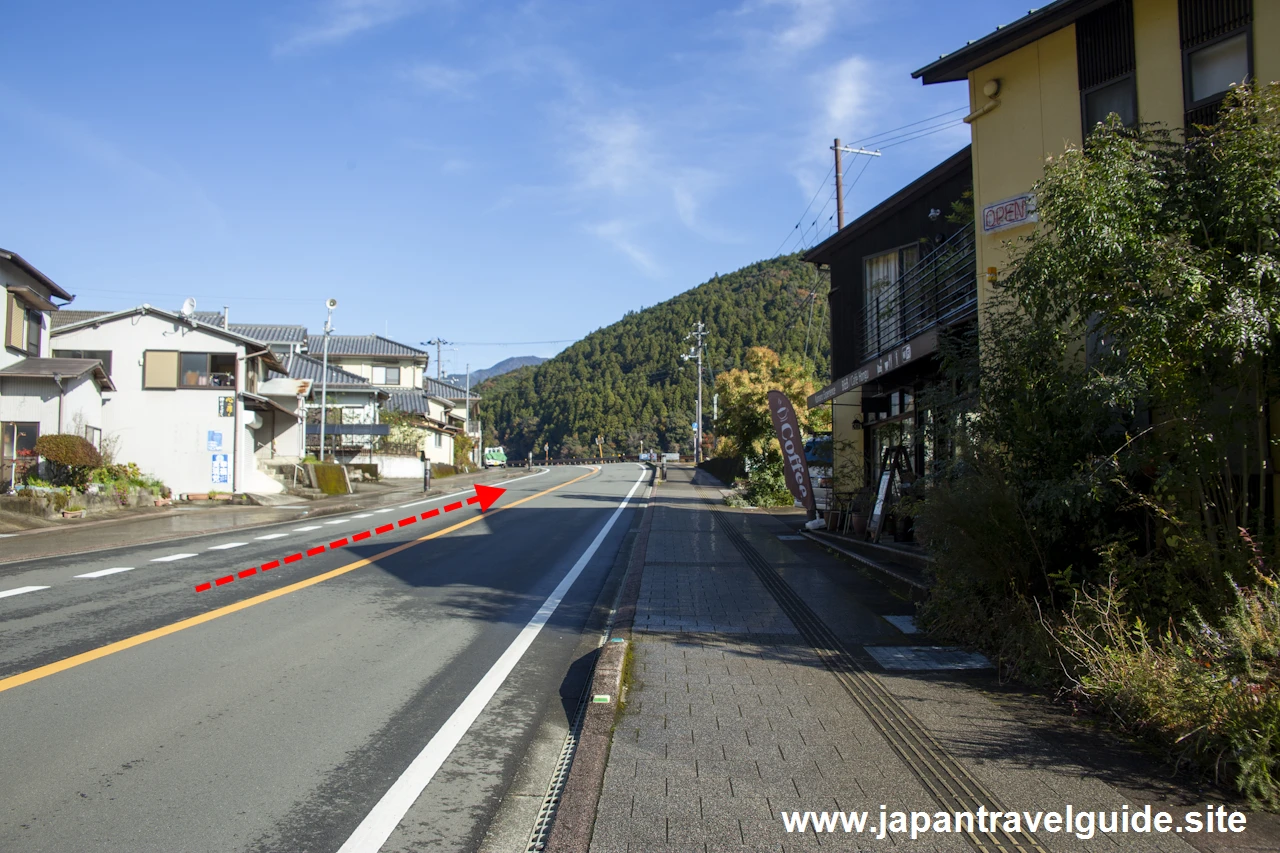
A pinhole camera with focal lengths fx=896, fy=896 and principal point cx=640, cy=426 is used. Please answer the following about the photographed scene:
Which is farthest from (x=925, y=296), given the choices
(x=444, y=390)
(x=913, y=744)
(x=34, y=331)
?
Answer: (x=444, y=390)

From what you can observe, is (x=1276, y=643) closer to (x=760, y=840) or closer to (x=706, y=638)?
(x=760, y=840)

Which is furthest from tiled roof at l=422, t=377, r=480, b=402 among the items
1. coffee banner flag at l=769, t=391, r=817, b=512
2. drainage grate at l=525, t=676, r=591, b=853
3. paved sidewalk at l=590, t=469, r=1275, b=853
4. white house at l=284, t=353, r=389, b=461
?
drainage grate at l=525, t=676, r=591, b=853

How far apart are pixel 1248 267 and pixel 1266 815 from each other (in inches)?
123

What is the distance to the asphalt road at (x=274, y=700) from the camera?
4184mm

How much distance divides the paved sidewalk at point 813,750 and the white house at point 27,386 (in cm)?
2260

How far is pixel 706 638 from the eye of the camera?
7.94 metres

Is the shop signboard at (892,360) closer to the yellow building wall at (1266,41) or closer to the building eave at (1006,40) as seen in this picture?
the building eave at (1006,40)

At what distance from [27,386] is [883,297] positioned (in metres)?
22.6

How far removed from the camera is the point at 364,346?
70.6 metres

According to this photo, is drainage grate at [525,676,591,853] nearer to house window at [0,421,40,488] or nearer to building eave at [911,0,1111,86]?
building eave at [911,0,1111,86]

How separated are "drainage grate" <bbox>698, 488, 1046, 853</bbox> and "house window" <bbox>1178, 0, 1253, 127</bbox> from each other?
19.9ft

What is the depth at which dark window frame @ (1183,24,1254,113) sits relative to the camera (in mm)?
8422

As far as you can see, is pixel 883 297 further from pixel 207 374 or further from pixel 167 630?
pixel 207 374

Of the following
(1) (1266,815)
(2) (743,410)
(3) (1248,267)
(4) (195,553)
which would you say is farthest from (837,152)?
(1) (1266,815)
